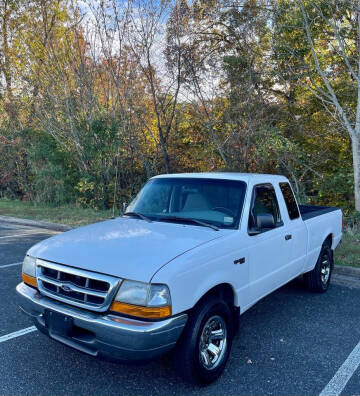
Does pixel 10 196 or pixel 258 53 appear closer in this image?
pixel 258 53

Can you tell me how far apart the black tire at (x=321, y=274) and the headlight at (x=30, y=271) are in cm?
374

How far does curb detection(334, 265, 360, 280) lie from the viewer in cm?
636

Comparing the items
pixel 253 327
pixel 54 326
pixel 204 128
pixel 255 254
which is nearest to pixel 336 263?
pixel 253 327

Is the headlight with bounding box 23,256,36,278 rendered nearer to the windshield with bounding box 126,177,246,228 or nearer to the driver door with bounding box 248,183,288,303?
the windshield with bounding box 126,177,246,228

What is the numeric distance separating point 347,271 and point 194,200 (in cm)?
375

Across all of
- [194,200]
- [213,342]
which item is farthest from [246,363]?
[194,200]

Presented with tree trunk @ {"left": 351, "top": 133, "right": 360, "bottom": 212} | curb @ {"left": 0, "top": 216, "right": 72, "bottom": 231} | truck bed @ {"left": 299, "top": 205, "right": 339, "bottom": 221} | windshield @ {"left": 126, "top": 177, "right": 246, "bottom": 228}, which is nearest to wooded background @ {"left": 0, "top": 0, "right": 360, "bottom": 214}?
tree trunk @ {"left": 351, "top": 133, "right": 360, "bottom": 212}

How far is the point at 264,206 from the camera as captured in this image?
14.0 feet

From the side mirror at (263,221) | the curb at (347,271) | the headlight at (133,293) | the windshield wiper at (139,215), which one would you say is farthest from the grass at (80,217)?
the headlight at (133,293)

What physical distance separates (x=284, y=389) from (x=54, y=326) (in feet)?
6.39

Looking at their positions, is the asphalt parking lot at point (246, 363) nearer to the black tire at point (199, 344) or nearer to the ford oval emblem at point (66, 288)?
the black tire at point (199, 344)

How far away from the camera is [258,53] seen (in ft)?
40.0

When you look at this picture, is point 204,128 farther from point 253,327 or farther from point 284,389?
point 284,389

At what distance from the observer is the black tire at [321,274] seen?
5375 mm
